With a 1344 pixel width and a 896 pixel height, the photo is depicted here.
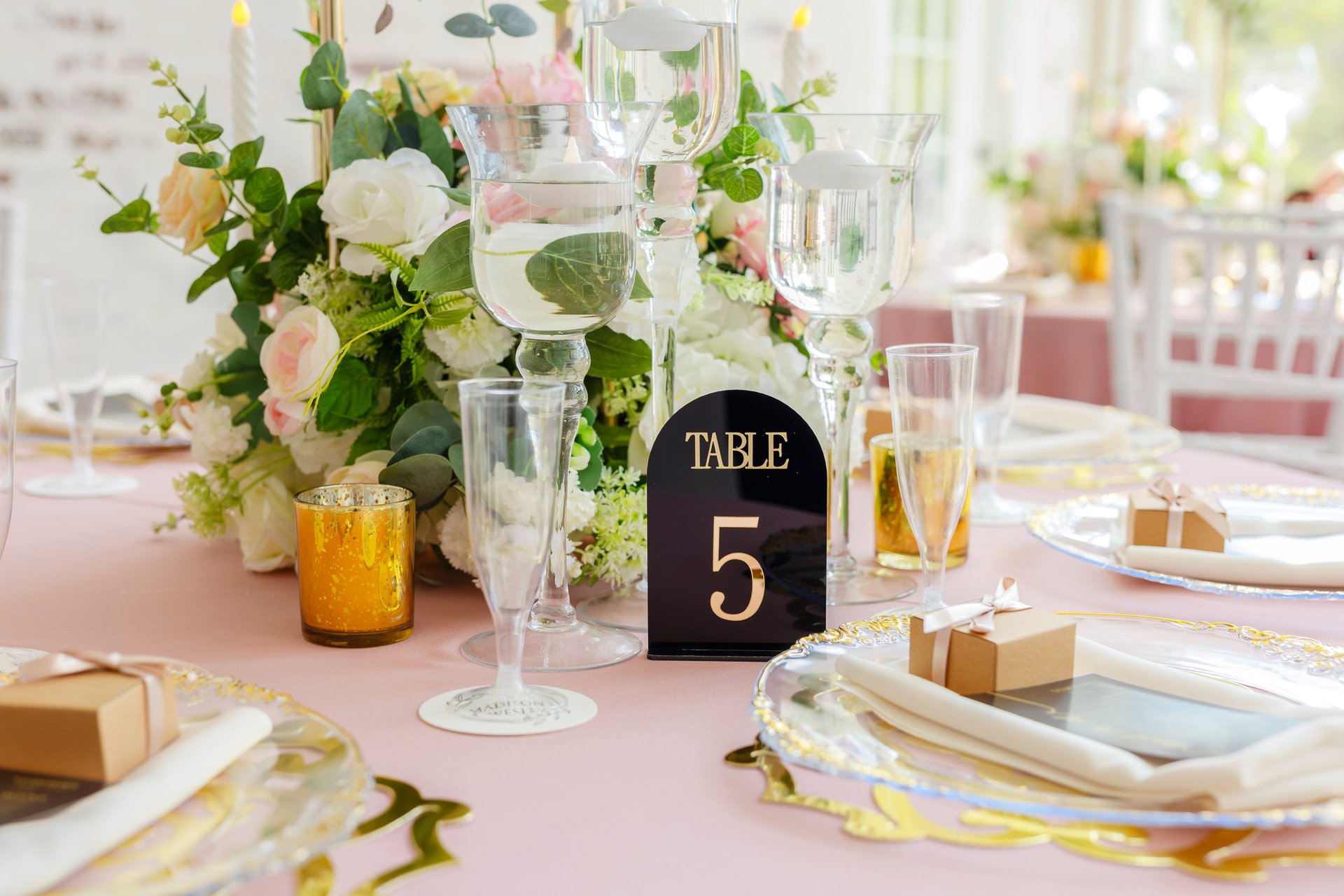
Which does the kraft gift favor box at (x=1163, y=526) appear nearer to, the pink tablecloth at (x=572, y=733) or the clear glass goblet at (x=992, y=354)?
the pink tablecloth at (x=572, y=733)

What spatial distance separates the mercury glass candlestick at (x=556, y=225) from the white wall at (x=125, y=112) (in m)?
2.16

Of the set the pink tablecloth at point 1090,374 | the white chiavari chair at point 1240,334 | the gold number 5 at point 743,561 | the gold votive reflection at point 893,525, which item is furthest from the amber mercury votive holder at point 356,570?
the pink tablecloth at point 1090,374

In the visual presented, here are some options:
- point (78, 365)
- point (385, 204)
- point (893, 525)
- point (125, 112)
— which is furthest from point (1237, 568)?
point (125, 112)

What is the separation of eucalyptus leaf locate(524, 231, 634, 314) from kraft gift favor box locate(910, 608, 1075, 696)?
0.29 m

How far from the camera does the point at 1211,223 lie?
4.06m

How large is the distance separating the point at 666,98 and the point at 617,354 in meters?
0.20

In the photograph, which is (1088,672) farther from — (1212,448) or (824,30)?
(824,30)

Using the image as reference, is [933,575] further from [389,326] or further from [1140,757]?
[389,326]

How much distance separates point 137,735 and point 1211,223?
4123 mm

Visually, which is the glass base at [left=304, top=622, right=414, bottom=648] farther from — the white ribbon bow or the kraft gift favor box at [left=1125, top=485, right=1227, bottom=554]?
the kraft gift favor box at [left=1125, top=485, right=1227, bottom=554]

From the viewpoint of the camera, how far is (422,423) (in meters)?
0.96

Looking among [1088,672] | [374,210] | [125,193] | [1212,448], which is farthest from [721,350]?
[125,193]

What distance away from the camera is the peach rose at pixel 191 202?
1.02 metres

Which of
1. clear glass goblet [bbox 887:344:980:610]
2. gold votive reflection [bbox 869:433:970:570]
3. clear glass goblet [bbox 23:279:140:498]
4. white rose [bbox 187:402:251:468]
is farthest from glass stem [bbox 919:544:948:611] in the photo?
clear glass goblet [bbox 23:279:140:498]
